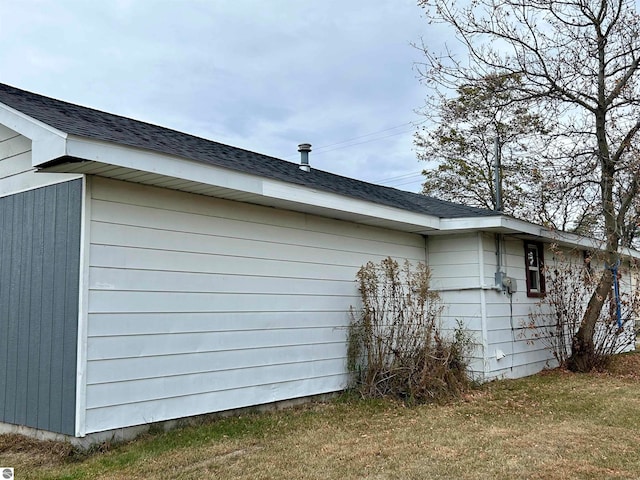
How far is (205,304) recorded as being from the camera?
5395 mm

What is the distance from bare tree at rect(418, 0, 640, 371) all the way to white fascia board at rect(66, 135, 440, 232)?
3002mm

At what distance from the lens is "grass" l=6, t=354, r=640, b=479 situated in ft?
12.8

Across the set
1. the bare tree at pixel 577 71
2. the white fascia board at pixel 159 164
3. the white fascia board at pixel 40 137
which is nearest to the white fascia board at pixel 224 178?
the white fascia board at pixel 159 164

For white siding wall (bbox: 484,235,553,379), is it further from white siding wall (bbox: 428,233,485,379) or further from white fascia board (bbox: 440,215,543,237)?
white fascia board (bbox: 440,215,543,237)

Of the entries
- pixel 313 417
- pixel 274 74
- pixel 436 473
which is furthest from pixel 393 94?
pixel 436 473

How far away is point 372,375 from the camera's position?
6676mm

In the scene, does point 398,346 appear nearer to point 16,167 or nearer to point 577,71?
point 16,167

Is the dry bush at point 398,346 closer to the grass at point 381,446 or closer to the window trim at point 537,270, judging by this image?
the grass at point 381,446

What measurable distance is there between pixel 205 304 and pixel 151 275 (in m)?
0.66

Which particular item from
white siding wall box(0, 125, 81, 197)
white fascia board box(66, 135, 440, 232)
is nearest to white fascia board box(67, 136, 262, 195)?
white fascia board box(66, 135, 440, 232)

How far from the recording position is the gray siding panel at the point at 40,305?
4.52 m

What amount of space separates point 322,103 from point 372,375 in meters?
13.1

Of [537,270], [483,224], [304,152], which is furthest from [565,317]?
[304,152]

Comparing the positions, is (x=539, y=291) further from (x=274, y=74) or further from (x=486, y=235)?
(x=274, y=74)
